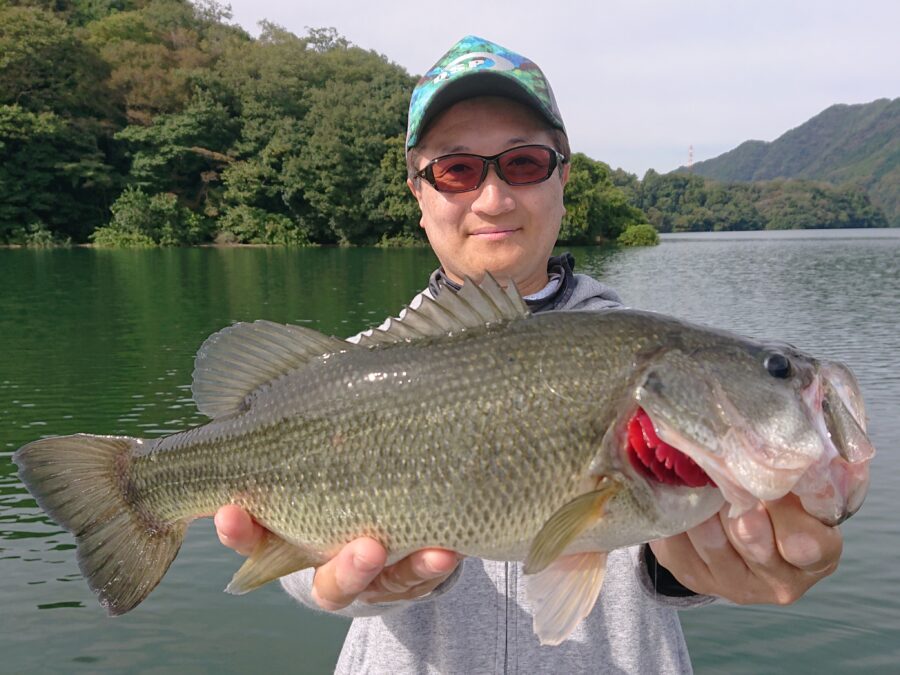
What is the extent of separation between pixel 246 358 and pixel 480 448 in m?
0.99

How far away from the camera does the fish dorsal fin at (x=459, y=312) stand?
2492mm

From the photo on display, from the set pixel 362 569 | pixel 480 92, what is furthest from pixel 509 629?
pixel 480 92

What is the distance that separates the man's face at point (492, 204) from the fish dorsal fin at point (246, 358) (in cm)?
100

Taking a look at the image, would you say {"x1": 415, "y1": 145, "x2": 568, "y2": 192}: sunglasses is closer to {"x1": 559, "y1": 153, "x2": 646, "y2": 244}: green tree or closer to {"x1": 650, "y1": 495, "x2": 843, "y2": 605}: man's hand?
{"x1": 650, "y1": 495, "x2": 843, "y2": 605}: man's hand

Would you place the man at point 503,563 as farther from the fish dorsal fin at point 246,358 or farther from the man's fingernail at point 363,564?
the fish dorsal fin at point 246,358

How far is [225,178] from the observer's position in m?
62.2

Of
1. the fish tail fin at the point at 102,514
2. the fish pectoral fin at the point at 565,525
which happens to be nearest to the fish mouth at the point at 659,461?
the fish pectoral fin at the point at 565,525

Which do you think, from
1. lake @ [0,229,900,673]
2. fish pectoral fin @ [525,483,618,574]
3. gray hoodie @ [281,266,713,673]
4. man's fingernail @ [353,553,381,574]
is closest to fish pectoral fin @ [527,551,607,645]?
fish pectoral fin @ [525,483,618,574]

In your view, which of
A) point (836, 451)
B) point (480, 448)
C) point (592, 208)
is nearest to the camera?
point (836, 451)

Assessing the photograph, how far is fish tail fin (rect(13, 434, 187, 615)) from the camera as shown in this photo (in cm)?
263

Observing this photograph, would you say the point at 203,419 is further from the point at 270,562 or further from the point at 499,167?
the point at 270,562

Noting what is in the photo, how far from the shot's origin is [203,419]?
480 inches

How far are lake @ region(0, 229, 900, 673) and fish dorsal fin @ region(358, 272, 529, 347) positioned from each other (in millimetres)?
4859

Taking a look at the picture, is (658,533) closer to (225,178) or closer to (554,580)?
(554,580)
